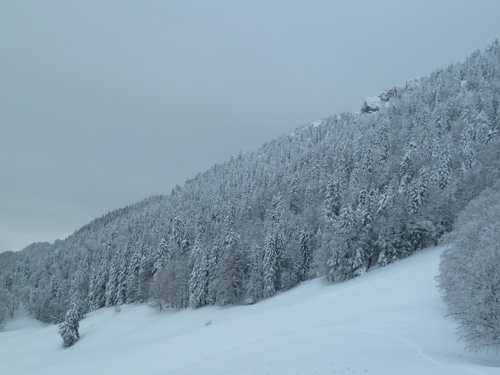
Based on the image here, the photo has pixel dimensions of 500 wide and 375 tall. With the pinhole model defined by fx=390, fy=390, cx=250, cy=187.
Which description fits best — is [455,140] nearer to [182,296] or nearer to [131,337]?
[182,296]

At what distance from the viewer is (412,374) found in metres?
12.2

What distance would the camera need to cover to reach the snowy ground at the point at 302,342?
49.7 feet

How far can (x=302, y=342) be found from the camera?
19797mm

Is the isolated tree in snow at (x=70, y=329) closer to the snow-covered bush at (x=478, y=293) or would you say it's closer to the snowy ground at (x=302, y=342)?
the snowy ground at (x=302, y=342)

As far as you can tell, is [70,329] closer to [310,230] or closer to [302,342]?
[310,230]

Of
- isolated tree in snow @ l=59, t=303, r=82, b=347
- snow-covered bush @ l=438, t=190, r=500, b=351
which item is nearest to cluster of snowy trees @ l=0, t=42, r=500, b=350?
isolated tree in snow @ l=59, t=303, r=82, b=347

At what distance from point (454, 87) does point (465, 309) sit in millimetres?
179140

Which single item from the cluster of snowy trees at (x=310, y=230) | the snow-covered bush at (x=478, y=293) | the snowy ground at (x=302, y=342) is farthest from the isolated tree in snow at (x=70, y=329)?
the snow-covered bush at (x=478, y=293)

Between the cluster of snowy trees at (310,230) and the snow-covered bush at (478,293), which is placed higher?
the cluster of snowy trees at (310,230)

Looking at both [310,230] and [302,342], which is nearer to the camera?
[302,342]

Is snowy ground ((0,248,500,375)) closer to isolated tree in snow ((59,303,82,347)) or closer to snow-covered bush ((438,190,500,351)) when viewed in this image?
snow-covered bush ((438,190,500,351))

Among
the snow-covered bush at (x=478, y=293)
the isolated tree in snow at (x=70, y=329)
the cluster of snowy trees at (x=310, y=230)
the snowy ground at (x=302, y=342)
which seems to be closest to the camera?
the snowy ground at (x=302, y=342)

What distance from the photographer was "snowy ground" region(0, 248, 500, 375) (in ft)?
49.7

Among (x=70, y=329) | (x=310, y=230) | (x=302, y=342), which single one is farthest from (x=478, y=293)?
(x=310, y=230)
